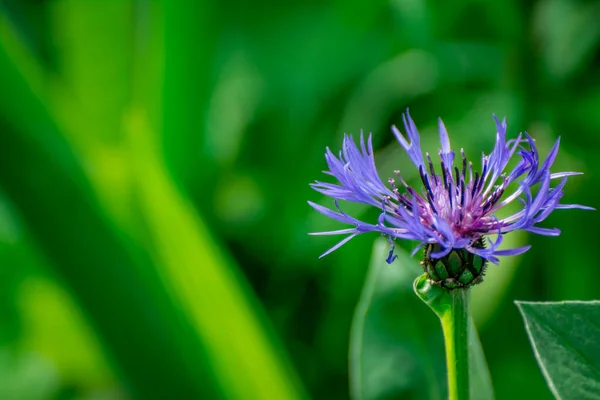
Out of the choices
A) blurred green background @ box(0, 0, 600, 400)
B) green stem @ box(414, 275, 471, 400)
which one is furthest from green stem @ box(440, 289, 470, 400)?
blurred green background @ box(0, 0, 600, 400)

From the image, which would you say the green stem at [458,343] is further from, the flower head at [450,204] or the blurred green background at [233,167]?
the blurred green background at [233,167]

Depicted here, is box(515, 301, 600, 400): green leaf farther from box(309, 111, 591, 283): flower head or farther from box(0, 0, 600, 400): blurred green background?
box(0, 0, 600, 400): blurred green background

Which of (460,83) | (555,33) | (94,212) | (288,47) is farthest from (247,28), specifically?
(94,212)

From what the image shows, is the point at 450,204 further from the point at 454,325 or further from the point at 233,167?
the point at 233,167

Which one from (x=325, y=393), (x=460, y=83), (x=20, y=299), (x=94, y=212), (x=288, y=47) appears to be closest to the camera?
(x=94, y=212)

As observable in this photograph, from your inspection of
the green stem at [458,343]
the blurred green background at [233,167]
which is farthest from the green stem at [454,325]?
the blurred green background at [233,167]

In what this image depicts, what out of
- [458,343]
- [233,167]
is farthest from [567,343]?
[233,167]

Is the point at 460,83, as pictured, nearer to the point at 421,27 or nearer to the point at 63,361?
the point at 421,27
